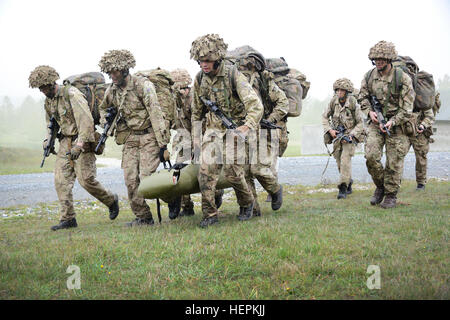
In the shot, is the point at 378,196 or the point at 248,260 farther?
the point at 378,196

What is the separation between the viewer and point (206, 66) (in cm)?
573

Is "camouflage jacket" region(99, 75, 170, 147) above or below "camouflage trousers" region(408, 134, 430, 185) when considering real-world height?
above

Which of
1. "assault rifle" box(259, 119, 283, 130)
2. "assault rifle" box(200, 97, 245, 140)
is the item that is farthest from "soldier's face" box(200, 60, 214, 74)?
"assault rifle" box(259, 119, 283, 130)

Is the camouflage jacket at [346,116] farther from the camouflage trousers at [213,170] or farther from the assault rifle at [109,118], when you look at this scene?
the assault rifle at [109,118]

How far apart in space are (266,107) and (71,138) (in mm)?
3645

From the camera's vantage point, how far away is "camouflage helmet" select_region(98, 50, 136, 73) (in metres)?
6.21

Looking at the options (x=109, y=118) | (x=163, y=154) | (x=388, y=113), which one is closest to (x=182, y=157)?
(x=163, y=154)

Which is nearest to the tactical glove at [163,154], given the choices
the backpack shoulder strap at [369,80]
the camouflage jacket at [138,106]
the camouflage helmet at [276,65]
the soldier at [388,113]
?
the camouflage jacket at [138,106]

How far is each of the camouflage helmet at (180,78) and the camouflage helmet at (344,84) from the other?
153 inches

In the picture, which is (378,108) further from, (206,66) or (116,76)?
(116,76)

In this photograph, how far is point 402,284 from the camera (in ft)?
10.6

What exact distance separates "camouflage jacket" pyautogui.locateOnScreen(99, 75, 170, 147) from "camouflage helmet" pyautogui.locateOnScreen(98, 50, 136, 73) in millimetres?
277

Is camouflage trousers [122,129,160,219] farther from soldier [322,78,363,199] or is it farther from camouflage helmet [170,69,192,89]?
soldier [322,78,363,199]
